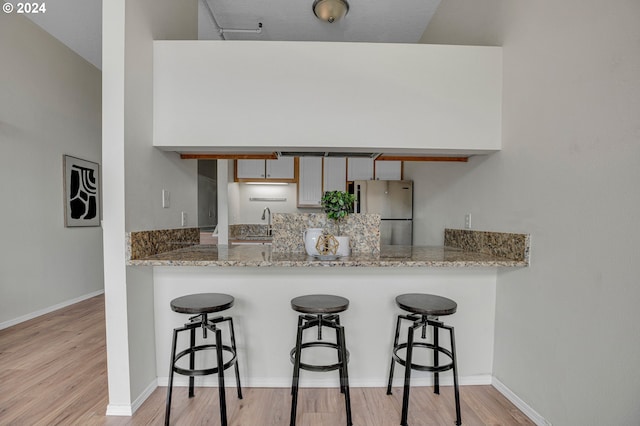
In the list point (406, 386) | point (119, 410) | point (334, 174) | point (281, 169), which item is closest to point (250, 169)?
point (281, 169)

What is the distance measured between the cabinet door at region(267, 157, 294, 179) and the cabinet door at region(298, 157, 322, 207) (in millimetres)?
150

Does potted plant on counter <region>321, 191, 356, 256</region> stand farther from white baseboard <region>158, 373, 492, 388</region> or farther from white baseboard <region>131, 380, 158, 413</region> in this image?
white baseboard <region>131, 380, 158, 413</region>

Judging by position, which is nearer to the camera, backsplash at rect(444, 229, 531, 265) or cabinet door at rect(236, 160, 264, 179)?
backsplash at rect(444, 229, 531, 265)

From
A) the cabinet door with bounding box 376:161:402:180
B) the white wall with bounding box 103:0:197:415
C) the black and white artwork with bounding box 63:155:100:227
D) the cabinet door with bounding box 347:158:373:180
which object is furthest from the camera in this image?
the cabinet door with bounding box 347:158:373:180

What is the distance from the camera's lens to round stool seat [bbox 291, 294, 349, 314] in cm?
171

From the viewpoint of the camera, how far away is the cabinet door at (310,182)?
4676 millimetres

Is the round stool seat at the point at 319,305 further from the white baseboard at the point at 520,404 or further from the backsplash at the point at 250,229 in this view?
the backsplash at the point at 250,229

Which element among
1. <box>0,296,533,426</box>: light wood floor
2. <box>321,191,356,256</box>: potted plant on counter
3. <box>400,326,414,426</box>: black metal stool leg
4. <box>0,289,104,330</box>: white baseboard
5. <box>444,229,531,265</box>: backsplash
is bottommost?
<box>0,296,533,426</box>: light wood floor

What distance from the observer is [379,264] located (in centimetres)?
180

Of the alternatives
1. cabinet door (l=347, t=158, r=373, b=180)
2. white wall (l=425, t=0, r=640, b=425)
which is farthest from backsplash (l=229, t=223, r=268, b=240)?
white wall (l=425, t=0, r=640, b=425)

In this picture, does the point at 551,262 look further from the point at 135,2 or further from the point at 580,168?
the point at 135,2

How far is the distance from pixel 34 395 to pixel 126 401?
0.75m

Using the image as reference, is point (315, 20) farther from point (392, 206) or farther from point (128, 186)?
point (128, 186)

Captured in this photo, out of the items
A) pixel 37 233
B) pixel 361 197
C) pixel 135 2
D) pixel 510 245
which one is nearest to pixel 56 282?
pixel 37 233
